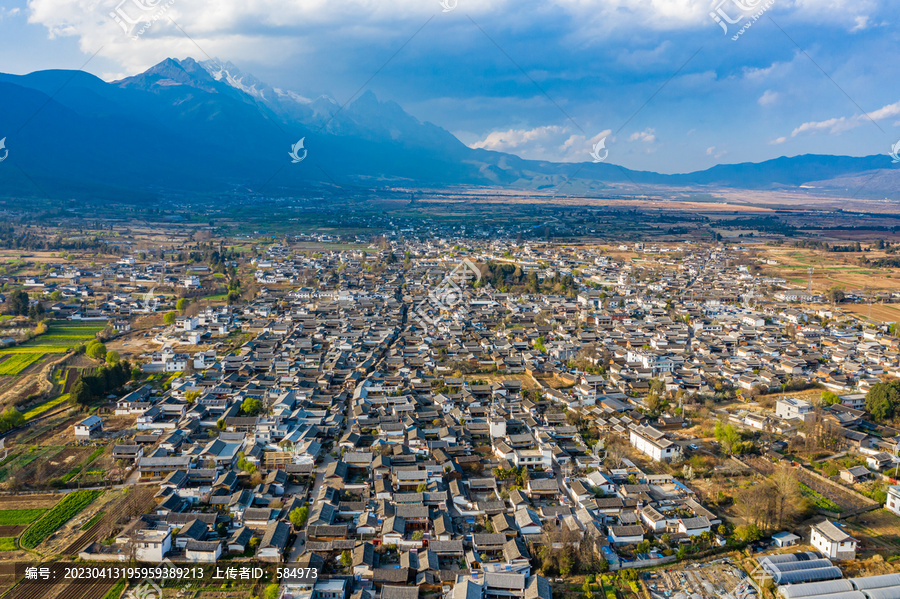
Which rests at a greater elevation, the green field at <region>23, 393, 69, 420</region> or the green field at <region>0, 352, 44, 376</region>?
the green field at <region>0, 352, 44, 376</region>

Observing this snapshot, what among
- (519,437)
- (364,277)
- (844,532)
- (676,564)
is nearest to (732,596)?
(676,564)

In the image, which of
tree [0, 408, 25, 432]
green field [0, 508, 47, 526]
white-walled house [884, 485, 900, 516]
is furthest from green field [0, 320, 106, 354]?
white-walled house [884, 485, 900, 516]

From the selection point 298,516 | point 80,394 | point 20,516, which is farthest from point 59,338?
point 298,516

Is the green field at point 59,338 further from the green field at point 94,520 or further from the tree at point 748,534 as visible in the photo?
the tree at point 748,534

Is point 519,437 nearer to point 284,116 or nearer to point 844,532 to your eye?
point 844,532

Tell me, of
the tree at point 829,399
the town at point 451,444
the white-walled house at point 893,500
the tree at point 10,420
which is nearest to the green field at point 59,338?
the town at point 451,444

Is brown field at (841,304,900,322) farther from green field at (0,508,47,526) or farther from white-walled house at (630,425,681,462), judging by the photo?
green field at (0,508,47,526)

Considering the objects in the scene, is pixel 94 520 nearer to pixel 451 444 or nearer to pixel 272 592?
pixel 272 592
